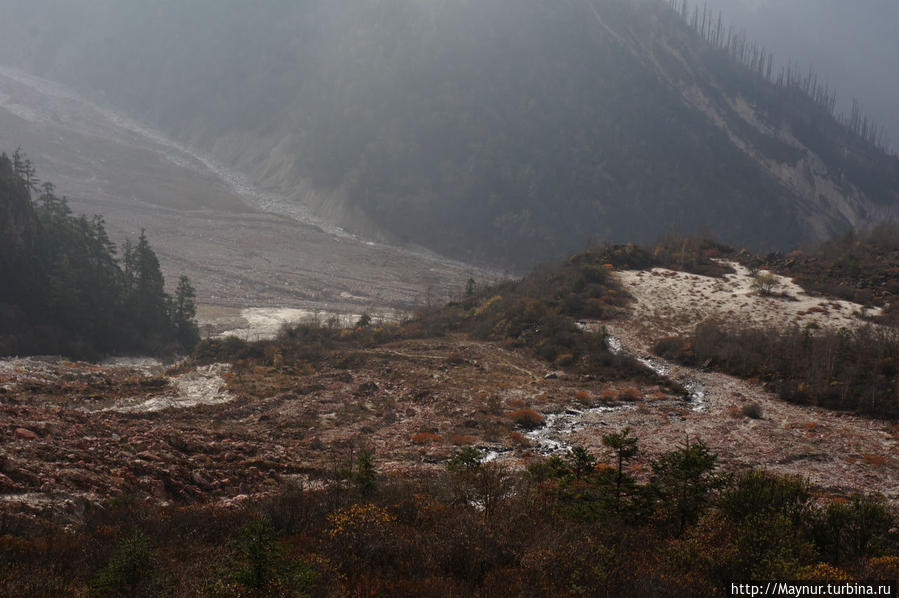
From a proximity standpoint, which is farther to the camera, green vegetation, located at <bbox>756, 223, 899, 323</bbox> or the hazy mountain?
the hazy mountain

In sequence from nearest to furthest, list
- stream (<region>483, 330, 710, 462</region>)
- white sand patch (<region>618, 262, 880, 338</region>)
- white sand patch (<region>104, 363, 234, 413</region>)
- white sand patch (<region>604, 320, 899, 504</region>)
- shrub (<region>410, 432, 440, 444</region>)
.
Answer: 1. white sand patch (<region>604, 320, 899, 504</region>)
2. stream (<region>483, 330, 710, 462</region>)
3. shrub (<region>410, 432, 440, 444</region>)
4. white sand patch (<region>104, 363, 234, 413</region>)
5. white sand patch (<region>618, 262, 880, 338</region>)

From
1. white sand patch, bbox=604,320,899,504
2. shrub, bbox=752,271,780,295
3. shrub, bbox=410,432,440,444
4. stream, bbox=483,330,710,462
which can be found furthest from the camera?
shrub, bbox=752,271,780,295

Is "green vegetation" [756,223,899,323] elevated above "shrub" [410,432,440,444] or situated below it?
above

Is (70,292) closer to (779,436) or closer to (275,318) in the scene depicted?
(275,318)

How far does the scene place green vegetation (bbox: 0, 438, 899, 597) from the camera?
15.6 feet

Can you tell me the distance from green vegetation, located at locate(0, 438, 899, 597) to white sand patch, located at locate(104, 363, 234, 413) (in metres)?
8.42

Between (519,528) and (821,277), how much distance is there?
31335 mm

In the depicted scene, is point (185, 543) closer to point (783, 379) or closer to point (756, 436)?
point (756, 436)

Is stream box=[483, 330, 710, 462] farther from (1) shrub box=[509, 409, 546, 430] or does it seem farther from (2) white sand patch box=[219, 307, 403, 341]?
(2) white sand patch box=[219, 307, 403, 341]

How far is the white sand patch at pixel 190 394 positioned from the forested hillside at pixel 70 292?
12.2 meters

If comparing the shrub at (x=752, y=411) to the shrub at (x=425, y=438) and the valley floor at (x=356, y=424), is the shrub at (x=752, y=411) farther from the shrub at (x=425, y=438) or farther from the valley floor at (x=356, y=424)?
the shrub at (x=425, y=438)

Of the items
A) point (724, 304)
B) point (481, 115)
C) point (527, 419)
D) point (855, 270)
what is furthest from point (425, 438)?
point (481, 115)

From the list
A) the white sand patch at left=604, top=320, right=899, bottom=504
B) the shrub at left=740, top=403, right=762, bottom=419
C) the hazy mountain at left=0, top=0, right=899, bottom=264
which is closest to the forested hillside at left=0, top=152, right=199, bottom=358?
the white sand patch at left=604, top=320, right=899, bottom=504

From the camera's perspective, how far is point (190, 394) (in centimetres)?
1652
